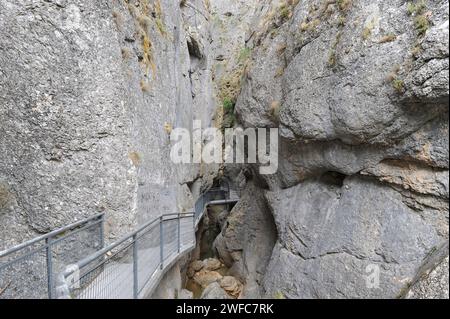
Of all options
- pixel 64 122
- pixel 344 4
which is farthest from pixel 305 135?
pixel 64 122

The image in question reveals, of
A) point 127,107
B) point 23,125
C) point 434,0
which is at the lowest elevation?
point 23,125

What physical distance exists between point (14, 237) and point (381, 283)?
6.45 m

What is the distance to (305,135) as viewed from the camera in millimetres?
6734

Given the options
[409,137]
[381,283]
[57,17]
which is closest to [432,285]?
[381,283]

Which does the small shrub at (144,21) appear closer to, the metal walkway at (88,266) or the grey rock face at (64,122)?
the grey rock face at (64,122)

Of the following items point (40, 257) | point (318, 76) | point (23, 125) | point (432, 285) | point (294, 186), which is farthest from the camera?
point (294, 186)

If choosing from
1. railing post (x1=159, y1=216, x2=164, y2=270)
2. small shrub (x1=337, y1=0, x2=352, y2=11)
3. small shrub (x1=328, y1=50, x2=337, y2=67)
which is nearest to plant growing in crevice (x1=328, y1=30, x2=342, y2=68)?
small shrub (x1=328, y1=50, x2=337, y2=67)

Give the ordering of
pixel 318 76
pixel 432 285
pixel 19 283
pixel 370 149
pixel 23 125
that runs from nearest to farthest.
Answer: pixel 432 285, pixel 19 283, pixel 23 125, pixel 370 149, pixel 318 76

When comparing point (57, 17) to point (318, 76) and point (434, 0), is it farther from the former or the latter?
point (434, 0)

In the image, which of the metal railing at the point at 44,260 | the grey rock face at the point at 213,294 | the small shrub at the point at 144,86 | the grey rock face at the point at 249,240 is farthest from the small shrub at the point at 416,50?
the grey rock face at the point at 249,240

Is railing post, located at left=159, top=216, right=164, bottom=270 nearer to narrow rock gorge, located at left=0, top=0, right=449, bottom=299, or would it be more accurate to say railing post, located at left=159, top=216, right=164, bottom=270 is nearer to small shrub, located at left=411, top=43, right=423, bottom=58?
narrow rock gorge, located at left=0, top=0, right=449, bottom=299

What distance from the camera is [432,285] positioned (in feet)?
14.0

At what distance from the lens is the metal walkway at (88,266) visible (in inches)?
130

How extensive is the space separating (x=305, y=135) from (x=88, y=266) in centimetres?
484
